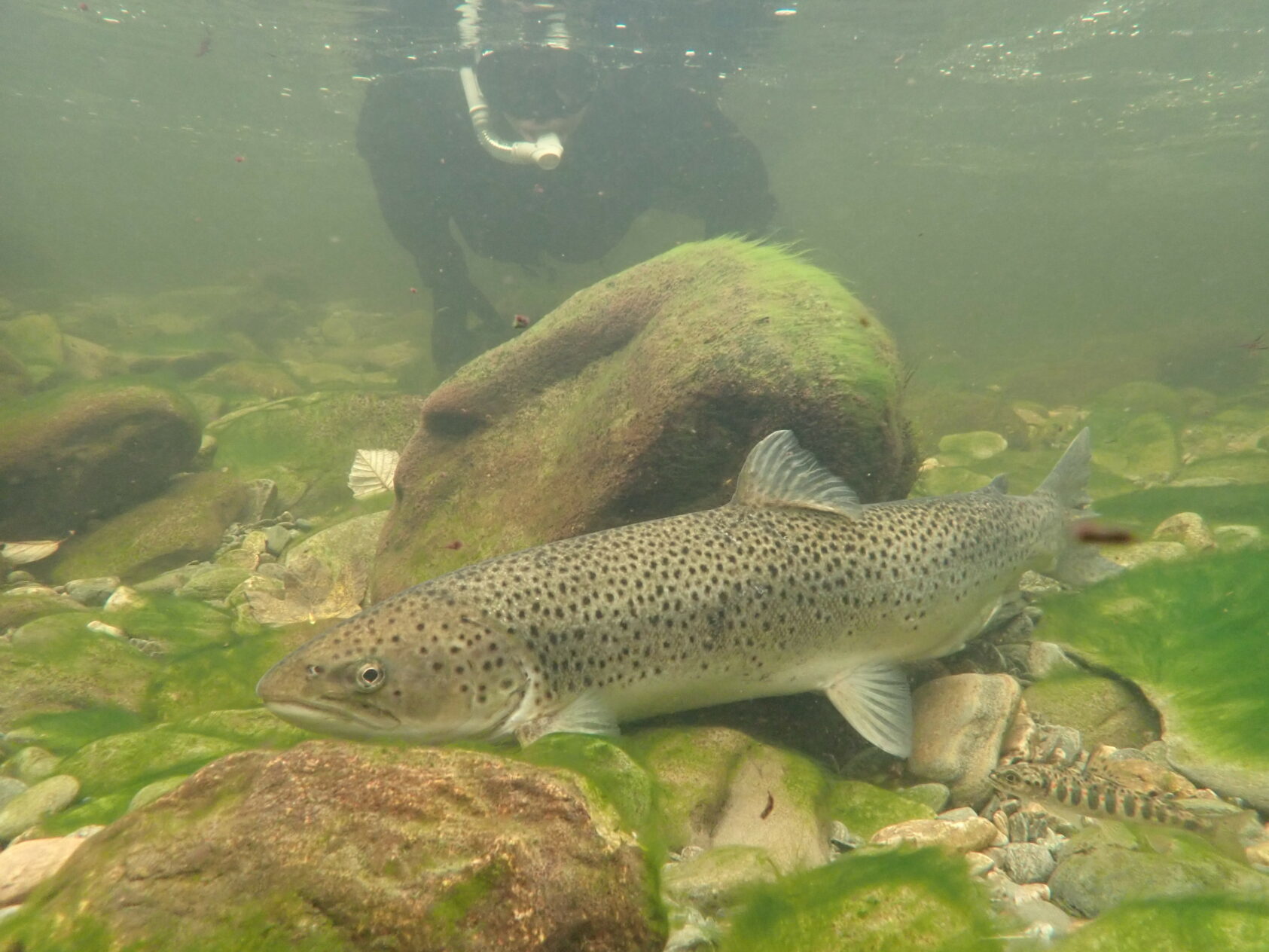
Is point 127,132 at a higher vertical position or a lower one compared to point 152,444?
higher

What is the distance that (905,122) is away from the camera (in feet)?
151

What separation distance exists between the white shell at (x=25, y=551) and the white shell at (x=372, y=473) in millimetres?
2766

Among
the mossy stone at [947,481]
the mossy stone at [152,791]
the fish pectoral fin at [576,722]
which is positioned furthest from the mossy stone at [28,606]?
the mossy stone at [947,481]

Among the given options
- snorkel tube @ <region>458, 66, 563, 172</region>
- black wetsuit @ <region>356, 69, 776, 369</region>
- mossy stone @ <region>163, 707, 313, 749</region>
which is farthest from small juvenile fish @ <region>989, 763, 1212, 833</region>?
snorkel tube @ <region>458, 66, 563, 172</region>

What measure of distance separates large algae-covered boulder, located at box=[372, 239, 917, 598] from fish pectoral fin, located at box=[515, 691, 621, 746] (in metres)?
1.58

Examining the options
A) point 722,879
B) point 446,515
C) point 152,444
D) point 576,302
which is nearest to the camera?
point 722,879

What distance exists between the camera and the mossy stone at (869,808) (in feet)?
9.17

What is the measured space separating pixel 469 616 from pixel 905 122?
53280 mm

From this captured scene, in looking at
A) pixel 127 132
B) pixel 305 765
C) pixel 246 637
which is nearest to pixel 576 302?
pixel 246 637

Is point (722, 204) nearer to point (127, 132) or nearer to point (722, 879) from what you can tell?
point (722, 879)

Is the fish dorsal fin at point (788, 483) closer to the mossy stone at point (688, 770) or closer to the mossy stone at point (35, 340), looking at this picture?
the mossy stone at point (688, 770)

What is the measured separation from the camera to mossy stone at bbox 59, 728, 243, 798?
109 inches

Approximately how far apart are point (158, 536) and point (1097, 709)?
8.02 m

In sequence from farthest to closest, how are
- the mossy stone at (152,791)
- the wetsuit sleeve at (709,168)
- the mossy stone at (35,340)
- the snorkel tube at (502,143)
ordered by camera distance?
the wetsuit sleeve at (709,168) → the snorkel tube at (502,143) → the mossy stone at (35,340) → the mossy stone at (152,791)
